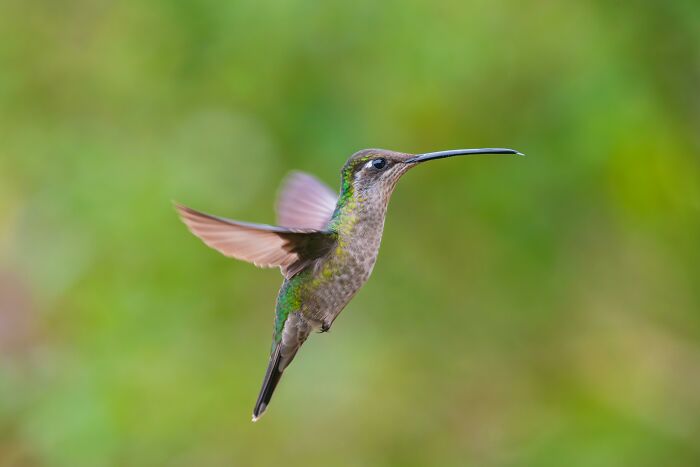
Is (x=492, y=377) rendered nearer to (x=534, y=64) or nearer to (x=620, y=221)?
(x=620, y=221)

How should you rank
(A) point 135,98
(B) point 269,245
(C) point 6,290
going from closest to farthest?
(B) point 269,245
(C) point 6,290
(A) point 135,98

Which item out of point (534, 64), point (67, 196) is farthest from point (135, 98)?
point (534, 64)

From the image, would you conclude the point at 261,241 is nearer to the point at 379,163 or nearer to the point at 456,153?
the point at 379,163

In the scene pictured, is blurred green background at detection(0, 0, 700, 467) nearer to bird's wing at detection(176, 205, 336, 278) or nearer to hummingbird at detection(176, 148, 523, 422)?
hummingbird at detection(176, 148, 523, 422)

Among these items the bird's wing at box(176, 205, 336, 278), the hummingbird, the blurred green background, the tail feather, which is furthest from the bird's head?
the blurred green background

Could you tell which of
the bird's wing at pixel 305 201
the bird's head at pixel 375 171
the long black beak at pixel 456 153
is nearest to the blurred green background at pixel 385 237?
the bird's wing at pixel 305 201

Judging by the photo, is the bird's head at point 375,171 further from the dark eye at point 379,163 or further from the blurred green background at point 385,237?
the blurred green background at point 385,237

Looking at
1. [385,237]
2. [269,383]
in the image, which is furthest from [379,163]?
[385,237]
